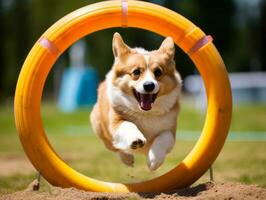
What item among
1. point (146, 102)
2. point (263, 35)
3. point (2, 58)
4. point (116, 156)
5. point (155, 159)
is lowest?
point (155, 159)

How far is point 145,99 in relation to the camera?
18.6ft

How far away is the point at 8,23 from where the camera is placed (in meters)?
48.0

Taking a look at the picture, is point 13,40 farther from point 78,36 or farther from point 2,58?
point 78,36

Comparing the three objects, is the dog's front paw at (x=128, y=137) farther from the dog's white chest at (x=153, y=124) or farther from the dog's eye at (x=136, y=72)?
the dog's eye at (x=136, y=72)

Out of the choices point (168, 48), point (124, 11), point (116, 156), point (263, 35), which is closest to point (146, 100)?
point (168, 48)

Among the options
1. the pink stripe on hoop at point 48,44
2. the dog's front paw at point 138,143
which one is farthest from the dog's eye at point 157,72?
the pink stripe on hoop at point 48,44

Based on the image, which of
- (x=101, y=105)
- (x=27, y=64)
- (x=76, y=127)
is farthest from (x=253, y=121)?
(x=27, y=64)

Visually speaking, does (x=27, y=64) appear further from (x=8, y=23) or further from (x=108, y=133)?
(x=8, y=23)

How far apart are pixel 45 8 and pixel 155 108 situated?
45.3 meters

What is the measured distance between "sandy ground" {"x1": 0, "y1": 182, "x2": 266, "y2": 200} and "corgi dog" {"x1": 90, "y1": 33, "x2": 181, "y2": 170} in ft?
1.18

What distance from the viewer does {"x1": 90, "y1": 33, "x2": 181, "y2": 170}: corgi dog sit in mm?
5496

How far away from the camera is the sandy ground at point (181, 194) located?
508 cm

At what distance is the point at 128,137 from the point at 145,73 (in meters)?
0.69

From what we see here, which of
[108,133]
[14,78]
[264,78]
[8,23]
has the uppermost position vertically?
[8,23]
